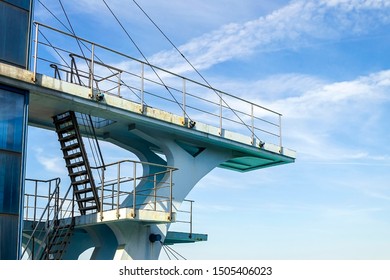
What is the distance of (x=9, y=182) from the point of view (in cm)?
1329

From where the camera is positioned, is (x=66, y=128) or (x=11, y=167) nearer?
(x=11, y=167)

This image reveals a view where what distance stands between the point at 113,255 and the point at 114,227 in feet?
5.46

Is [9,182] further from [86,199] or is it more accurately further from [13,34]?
[13,34]

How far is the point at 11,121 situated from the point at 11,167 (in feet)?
3.53

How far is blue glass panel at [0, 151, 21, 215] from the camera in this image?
517 inches

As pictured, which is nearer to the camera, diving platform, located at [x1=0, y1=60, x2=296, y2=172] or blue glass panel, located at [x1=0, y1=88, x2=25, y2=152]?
blue glass panel, located at [x1=0, y1=88, x2=25, y2=152]

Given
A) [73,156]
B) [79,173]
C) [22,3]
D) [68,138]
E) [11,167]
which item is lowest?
[11,167]

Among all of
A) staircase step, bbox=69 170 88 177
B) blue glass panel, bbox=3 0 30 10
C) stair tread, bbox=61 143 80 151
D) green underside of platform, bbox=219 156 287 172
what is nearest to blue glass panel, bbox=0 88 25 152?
blue glass panel, bbox=3 0 30 10

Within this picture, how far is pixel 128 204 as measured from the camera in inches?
706

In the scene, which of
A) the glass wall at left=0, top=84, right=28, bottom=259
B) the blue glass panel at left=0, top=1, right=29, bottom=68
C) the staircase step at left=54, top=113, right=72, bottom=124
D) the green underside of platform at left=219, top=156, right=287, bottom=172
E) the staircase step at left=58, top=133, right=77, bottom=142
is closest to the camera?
the glass wall at left=0, top=84, right=28, bottom=259

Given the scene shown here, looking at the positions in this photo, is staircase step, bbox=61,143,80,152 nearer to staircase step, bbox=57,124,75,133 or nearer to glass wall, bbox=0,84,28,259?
staircase step, bbox=57,124,75,133

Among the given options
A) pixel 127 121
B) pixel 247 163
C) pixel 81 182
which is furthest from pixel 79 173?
pixel 247 163
